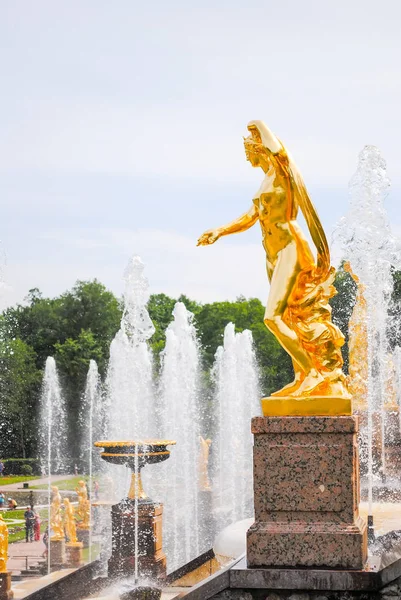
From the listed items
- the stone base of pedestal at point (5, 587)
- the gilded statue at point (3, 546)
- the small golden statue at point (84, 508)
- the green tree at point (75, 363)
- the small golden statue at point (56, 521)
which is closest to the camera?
the stone base of pedestal at point (5, 587)

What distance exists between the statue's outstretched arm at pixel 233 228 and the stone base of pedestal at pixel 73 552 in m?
→ 11.3

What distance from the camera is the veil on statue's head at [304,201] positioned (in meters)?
7.86

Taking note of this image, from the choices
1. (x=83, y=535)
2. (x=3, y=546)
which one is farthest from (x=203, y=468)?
(x=3, y=546)

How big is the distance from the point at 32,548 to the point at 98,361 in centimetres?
3080

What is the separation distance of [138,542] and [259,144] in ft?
21.0

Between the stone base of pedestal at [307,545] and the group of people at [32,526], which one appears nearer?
the stone base of pedestal at [307,545]

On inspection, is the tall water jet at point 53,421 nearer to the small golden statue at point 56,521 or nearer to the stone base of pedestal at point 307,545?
the small golden statue at point 56,521

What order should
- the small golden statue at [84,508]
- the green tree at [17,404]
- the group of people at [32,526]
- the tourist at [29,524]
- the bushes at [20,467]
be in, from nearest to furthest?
the small golden statue at [84,508], the tourist at [29,524], the group of people at [32,526], the bushes at [20,467], the green tree at [17,404]

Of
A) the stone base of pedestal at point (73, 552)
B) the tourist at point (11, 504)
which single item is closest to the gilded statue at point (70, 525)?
the stone base of pedestal at point (73, 552)

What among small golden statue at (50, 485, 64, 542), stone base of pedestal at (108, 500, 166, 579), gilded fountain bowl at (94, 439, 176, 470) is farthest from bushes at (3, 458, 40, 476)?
gilded fountain bowl at (94, 439, 176, 470)

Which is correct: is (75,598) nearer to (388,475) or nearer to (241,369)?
(388,475)

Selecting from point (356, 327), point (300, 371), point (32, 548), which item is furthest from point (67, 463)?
point (300, 371)

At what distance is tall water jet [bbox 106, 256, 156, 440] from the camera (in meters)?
20.1

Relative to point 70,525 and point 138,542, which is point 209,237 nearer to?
point 138,542
